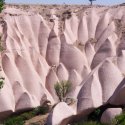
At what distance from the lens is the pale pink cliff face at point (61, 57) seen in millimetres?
36312

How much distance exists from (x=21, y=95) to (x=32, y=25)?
932 centimetres

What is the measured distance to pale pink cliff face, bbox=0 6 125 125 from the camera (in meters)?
36.3

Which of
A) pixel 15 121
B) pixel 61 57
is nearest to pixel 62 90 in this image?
pixel 15 121

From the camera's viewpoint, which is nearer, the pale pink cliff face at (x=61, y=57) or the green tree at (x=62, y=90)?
the pale pink cliff face at (x=61, y=57)

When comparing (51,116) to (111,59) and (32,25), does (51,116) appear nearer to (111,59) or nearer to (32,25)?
(111,59)

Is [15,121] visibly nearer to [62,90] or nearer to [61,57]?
[62,90]

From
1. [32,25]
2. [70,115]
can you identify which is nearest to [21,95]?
[70,115]

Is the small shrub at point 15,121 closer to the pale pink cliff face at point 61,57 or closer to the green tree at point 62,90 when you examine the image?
the pale pink cliff face at point 61,57

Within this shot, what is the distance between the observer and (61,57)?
4456cm

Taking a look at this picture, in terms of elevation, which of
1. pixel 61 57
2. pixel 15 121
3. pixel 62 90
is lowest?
pixel 15 121

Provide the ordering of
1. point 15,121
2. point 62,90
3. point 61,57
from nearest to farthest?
point 15,121
point 62,90
point 61,57

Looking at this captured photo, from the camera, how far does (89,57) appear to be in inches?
1757

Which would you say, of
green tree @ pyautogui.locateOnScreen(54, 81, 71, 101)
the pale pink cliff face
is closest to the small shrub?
the pale pink cliff face

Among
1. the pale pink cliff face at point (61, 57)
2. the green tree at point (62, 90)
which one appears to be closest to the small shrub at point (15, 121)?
the pale pink cliff face at point (61, 57)
